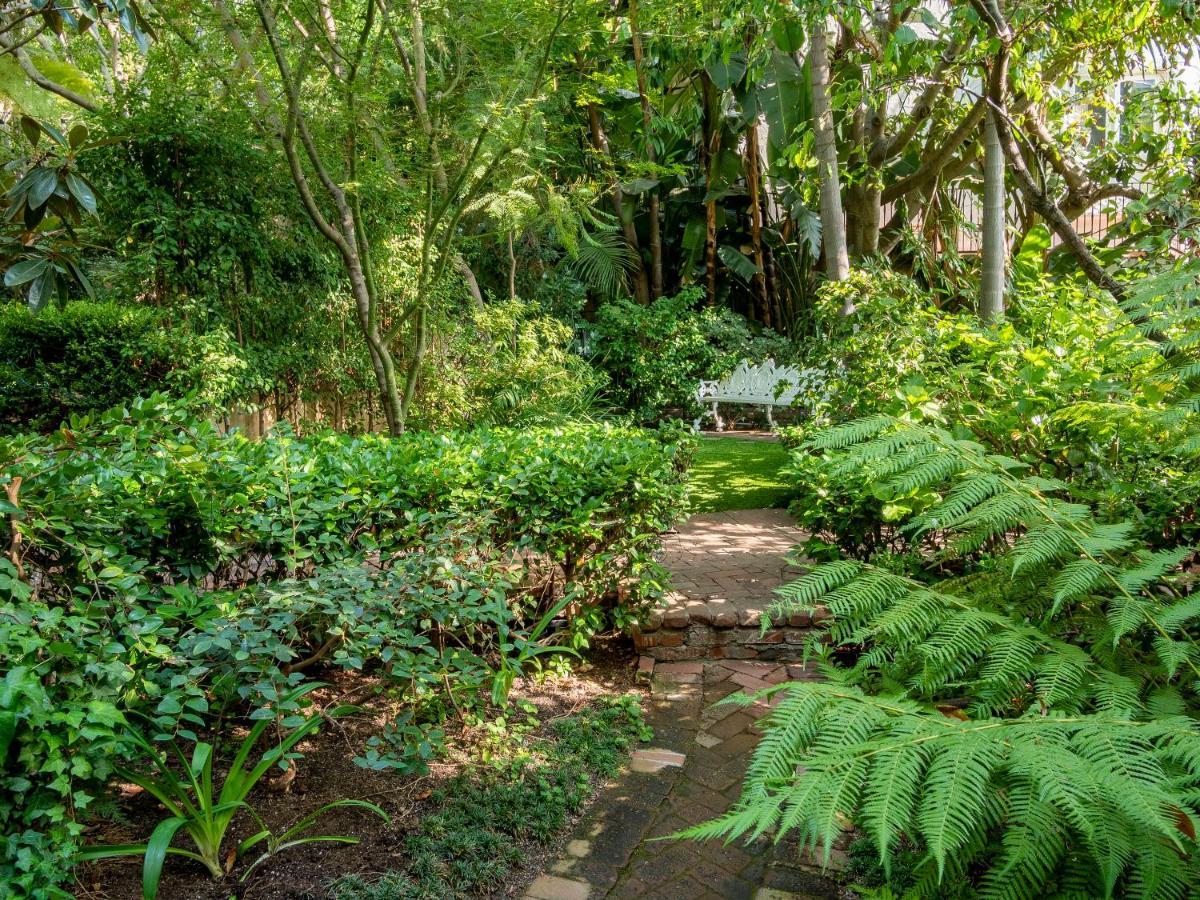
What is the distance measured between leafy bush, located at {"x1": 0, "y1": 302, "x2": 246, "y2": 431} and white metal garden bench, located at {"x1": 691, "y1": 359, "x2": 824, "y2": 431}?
6.78 meters

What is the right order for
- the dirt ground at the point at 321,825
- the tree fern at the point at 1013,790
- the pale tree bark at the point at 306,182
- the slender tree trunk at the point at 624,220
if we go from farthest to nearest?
the slender tree trunk at the point at 624,220 → the pale tree bark at the point at 306,182 → the dirt ground at the point at 321,825 → the tree fern at the point at 1013,790

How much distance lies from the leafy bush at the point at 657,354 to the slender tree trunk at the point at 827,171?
15.9 ft

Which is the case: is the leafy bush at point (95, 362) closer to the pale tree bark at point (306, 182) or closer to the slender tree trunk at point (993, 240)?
the pale tree bark at point (306, 182)

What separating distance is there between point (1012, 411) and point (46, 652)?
3372mm

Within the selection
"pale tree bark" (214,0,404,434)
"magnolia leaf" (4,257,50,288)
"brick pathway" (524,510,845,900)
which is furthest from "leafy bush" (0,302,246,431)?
"brick pathway" (524,510,845,900)

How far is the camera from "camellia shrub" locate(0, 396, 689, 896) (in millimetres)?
2107

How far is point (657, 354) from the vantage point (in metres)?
11.7

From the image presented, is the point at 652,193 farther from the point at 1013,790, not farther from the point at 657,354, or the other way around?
the point at 1013,790

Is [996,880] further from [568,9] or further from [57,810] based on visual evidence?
[568,9]

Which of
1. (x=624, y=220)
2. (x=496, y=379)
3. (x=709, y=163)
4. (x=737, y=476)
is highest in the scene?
(x=709, y=163)

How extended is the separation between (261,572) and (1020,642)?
303 cm

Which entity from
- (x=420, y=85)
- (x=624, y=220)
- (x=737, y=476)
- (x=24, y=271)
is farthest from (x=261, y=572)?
(x=624, y=220)

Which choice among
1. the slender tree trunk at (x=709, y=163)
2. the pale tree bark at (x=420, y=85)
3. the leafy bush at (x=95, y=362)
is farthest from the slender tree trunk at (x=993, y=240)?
the slender tree trunk at (x=709, y=163)

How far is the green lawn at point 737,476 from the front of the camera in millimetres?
7379
